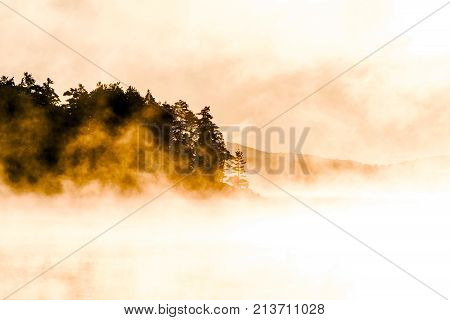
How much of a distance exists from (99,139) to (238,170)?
22.2 m

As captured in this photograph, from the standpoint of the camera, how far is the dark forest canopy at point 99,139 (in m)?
55.5

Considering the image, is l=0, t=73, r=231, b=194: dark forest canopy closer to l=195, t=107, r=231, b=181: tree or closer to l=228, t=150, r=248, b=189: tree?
l=195, t=107, r=231, b=181: tree

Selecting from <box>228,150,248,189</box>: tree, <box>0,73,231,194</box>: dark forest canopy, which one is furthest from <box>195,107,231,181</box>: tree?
<box>228,150,248,189</box>: tree

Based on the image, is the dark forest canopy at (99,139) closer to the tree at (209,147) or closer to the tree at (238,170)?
the tree at (209,147)

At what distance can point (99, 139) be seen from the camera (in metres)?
60.2

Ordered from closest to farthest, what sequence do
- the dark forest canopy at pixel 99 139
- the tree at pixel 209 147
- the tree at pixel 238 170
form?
the dark forest canopy at pixel 99 139, the tree at pixel 209 147, the tree at pixel 238 170

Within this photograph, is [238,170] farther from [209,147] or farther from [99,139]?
[99,139]

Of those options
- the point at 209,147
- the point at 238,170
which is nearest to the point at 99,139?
the point at 209,147

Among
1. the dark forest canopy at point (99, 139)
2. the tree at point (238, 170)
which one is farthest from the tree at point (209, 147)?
the tree at point (238, 170)

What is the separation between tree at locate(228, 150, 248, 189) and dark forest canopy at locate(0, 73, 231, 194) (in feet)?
23.5

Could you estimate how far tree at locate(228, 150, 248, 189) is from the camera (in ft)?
254

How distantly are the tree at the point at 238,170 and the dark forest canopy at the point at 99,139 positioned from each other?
282 inches

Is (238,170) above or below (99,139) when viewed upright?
below

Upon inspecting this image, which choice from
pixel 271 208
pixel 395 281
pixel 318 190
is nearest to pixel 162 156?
pixel 271 208
